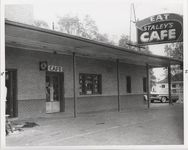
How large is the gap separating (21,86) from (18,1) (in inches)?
291

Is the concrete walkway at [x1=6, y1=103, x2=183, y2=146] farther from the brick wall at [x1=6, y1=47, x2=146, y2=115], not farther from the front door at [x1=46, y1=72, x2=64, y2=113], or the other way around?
the front door at [x1=46, y1=72, x2=64, y2=113]

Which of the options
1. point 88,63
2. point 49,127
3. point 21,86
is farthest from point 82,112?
point 49,127

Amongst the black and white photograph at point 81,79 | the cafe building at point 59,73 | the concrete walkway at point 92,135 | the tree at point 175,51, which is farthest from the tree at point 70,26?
the concrete walkway at point 92,135

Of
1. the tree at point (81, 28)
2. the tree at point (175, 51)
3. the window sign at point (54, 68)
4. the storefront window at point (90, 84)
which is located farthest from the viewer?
the tree at point (81, 28)

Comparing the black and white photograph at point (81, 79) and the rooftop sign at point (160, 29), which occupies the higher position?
the rooftop sign at point (160, 29)

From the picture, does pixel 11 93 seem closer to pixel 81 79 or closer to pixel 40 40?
pixel 40 40

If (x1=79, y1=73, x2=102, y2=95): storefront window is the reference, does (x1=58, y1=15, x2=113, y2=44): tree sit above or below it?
above

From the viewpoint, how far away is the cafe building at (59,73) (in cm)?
1234

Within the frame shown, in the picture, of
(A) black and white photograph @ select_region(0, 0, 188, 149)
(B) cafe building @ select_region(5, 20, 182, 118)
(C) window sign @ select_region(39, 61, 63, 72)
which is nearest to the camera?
(A) black and white photograph @ select_region(0, 0, 188, 149)

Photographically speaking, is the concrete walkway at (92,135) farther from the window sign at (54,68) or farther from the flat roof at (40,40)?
the window sign at (54,68)

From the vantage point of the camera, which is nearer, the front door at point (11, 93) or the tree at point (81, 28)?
the front door at point (11, 93)

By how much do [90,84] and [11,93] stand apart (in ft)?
19.5

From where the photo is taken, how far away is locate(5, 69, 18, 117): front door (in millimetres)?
12812

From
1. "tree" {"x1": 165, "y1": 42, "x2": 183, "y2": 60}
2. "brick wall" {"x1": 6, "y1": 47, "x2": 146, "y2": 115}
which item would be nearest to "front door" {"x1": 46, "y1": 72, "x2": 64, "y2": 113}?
"brick wall" {"x1": 6, "y1": 47, "x2": 146, "y2": 115}
